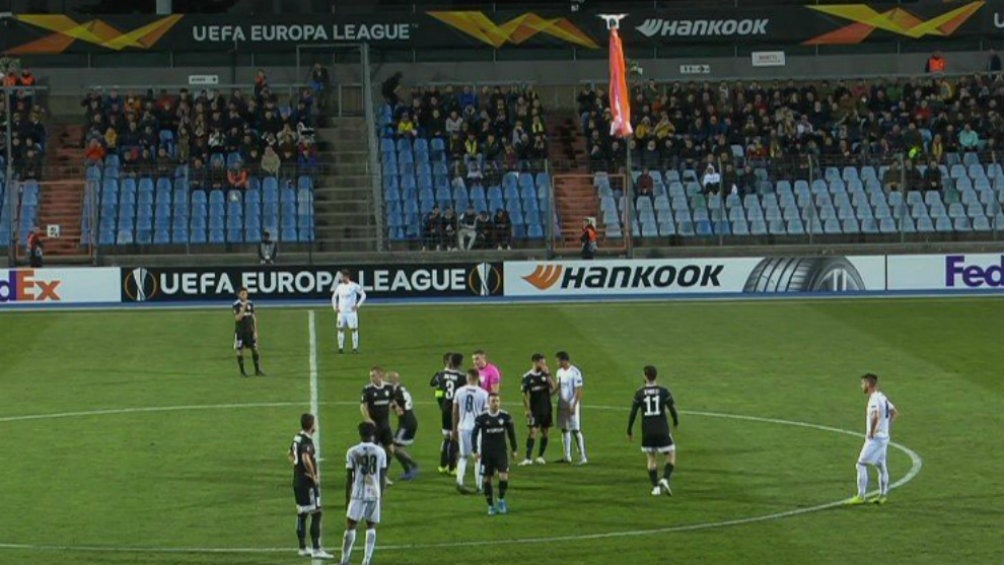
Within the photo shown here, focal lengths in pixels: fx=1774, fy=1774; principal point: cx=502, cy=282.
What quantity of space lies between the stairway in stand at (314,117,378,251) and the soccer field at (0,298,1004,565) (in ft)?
25.4

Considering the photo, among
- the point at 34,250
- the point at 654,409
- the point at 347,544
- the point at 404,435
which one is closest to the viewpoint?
the point at 347,544

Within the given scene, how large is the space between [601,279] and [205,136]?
14308 millimetres

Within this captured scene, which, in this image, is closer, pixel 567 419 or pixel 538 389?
pixel 538 389

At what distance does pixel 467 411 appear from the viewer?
24.0 meters

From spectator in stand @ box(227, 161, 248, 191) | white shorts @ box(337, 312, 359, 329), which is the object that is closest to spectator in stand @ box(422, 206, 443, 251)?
spectator in stand @ box(227, 161, 248, 191)

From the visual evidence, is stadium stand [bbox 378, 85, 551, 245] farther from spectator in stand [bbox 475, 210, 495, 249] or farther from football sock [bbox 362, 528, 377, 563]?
football sock [bbox 362, 528, 377, 563]

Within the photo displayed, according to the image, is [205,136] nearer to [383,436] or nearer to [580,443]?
[580,443]

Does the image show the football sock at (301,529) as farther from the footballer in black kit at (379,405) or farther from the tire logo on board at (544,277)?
the tire logo on board at (544,277)

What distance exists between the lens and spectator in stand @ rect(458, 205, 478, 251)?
53500 mm

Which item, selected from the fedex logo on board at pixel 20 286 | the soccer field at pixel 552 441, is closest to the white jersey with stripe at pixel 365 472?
the soccer field at pixel 552 441

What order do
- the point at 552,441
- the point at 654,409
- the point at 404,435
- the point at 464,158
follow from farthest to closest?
the point at 464,158 < the point at 552,441 < the point at 404,435 < the point at 654,409

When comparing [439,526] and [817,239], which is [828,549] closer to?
[439,526]

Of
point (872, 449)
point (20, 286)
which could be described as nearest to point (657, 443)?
point (872, 449)

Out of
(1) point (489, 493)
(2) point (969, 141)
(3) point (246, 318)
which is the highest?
(2) point (969, 141)
